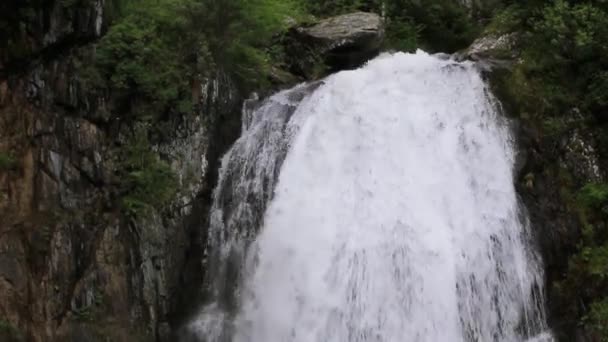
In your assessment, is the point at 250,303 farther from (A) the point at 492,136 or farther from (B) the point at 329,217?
(A) the point at 492,136

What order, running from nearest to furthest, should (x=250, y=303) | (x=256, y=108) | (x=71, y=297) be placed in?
(x=71, y=297) → (x=250, y=303) → (x=256, y=108)

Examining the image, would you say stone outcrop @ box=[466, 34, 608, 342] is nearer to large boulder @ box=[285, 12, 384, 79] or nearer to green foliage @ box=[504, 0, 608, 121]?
green foliage @ box=[504, 0, 608, 121]

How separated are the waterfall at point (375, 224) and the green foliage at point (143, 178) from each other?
3.16ft

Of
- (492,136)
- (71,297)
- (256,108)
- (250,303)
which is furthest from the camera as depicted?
(256,108)

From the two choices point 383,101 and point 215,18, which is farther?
point 383,101

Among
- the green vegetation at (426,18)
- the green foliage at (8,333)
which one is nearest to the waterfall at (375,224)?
the green foliage at (8,333)

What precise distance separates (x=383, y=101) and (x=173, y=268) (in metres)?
5.02

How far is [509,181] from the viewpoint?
10.8 metres

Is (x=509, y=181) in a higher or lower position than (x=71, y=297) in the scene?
higher

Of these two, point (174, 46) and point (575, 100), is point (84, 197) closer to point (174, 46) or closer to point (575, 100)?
point (174, 46)

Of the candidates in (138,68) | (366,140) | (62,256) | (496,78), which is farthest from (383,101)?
(62,256)

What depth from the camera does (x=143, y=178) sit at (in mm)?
10391

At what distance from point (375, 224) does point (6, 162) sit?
225 inches

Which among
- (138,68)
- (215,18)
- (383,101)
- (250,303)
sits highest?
(215,18)
